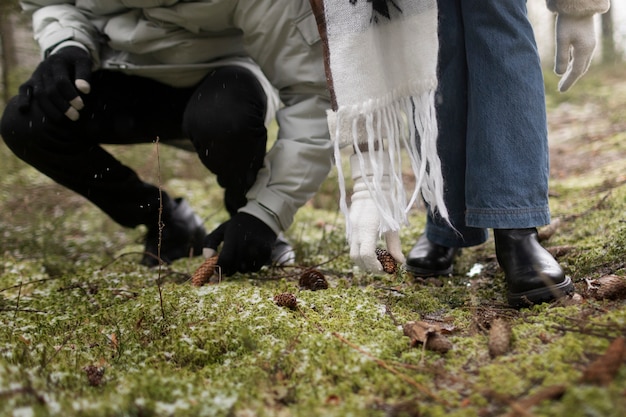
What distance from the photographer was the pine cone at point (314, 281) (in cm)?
209

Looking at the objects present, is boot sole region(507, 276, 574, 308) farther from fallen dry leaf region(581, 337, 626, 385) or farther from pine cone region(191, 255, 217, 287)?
pine cone region(191, 255, 217, 287)

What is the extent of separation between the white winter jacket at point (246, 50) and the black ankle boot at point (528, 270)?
80 centimetres

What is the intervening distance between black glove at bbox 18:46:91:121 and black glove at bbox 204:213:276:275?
2.71 ft

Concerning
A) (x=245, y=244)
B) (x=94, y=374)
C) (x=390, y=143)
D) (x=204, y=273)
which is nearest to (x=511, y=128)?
(x=390, y=143)

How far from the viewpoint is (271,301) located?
184 cm

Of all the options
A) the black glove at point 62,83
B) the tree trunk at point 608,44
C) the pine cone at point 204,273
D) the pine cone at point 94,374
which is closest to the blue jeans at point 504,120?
the pine cone at point 204,273

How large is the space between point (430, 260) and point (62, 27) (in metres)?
1.93

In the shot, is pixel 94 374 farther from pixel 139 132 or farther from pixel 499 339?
pixel 139 132

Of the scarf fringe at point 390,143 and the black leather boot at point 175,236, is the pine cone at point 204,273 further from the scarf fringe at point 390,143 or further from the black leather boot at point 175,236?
the scarf fringe at point 390,143

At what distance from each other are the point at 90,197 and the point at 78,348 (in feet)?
4.37

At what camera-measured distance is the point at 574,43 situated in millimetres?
1980

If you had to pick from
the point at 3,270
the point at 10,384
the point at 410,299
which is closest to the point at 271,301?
the point at 410,299

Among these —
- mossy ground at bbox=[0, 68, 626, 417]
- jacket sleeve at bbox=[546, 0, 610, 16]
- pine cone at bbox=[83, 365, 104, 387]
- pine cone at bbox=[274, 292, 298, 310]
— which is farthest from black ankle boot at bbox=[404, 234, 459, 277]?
pine cone at bbox=[83, 365, 104, 387]

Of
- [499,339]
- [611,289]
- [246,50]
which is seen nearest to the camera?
[499,339]
